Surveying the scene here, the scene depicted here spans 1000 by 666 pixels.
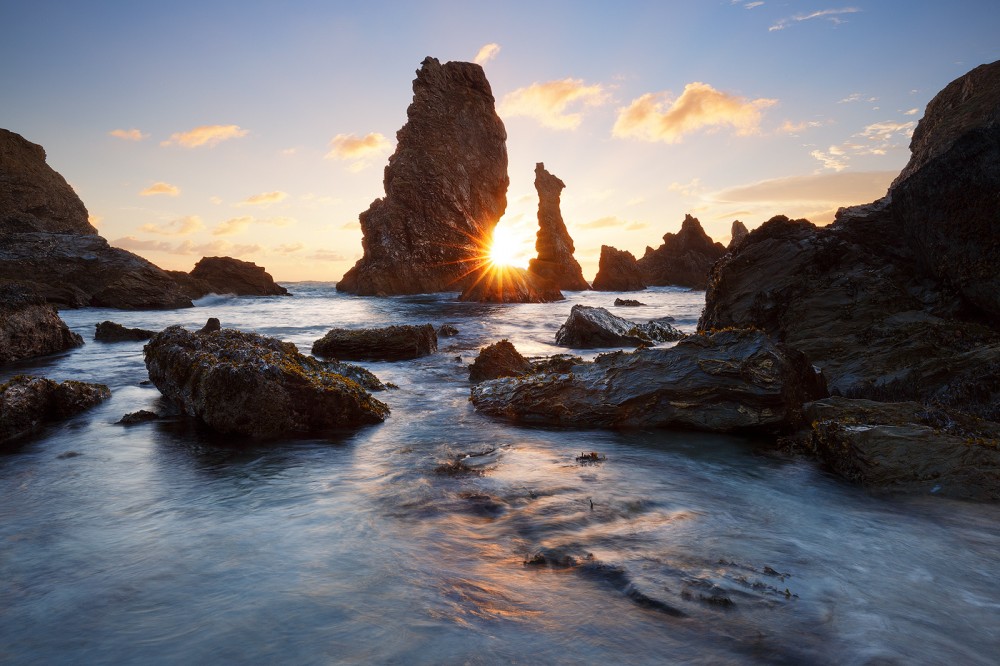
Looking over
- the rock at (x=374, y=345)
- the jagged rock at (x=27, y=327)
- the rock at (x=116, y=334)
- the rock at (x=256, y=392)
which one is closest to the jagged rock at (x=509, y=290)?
the rock at (x=116, y=334)

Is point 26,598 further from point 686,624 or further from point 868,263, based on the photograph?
point 868,263

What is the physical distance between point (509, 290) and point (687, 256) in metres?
52.9

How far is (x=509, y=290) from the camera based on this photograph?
46.3m

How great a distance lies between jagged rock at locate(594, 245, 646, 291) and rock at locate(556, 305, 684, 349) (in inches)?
2657

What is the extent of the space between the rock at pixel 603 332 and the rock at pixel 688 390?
7534mm

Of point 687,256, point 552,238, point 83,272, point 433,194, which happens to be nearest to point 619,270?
point 552,238

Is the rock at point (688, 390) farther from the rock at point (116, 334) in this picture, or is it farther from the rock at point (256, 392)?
the rock at point (116, 334)

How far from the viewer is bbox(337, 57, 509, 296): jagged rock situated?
2569 inches

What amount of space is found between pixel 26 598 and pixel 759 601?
4.35 meters

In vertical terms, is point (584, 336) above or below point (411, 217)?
below

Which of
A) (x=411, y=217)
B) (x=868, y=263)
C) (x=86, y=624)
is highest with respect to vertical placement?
(x=411, y=217)

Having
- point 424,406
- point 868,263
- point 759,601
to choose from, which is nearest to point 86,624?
point 759,601

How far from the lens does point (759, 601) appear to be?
111 inches

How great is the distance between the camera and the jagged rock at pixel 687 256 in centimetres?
8656
